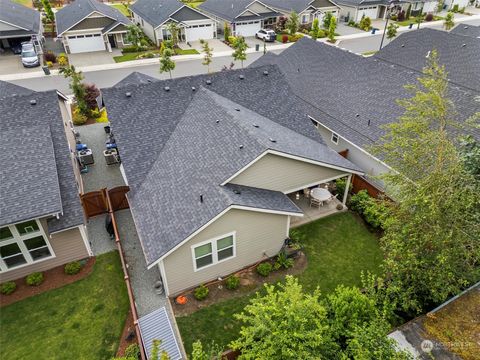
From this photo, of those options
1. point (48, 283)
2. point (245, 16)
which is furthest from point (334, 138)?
point (245, 16)

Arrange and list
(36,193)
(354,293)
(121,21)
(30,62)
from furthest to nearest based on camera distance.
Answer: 1. (121,21)
2. (30,62)
3. (36,193)
4. (354,293)

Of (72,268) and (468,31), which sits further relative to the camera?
(468,31)

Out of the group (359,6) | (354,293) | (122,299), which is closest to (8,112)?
(122,299)

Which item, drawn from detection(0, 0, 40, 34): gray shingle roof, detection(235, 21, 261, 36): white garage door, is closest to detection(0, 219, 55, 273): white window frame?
detection(0, 0, 40, 34): gray shingle roof

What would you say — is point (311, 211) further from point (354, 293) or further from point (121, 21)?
point (121, 21)

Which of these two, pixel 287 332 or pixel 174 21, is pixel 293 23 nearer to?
pixel 174 21

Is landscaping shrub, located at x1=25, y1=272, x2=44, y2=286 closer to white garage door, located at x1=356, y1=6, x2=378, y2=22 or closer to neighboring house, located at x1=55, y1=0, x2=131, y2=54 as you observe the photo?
neighboring house, located at x1=55, y1=0, x2=131, y2=54
